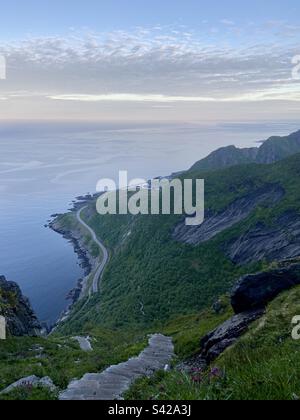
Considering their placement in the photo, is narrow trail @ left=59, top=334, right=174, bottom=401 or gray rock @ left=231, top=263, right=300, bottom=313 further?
gray rock @ left=231, top=263, right=300, bottom=313

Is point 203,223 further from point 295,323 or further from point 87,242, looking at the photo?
point 295,323

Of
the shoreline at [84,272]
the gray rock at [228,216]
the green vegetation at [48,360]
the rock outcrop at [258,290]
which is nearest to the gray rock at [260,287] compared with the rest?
the rock outcrop at [258,290]

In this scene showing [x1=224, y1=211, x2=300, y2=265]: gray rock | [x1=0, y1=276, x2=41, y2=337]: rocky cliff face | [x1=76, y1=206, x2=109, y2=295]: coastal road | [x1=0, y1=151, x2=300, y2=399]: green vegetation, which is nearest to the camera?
[x1=0, y1=151, x2=300, y2=399]: green vegetation

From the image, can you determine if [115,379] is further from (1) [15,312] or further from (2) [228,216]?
(2) [228,216]

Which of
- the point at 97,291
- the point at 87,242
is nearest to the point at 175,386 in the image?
the point at 97,291

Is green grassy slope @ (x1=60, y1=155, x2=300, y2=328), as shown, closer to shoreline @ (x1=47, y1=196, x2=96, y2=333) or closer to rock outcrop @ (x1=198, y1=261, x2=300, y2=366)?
shoreline @ (x1=47, y1=196, x2=96, y2=333)

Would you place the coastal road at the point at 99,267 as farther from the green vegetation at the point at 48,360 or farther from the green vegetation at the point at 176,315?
the green vegetation at the point at 48,360

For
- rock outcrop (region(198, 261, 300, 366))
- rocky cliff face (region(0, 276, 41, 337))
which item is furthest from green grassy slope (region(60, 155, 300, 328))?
rock outcrop (region(198, 261, 300, 366))
